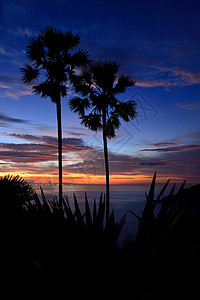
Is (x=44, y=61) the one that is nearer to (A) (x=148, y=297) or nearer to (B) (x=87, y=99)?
(B) (x=87, y=99)

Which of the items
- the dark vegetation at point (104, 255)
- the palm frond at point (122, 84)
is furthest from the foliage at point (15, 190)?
the palm frond at point (122, 84)

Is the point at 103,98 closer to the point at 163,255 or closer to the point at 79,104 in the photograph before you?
the point at 79,104

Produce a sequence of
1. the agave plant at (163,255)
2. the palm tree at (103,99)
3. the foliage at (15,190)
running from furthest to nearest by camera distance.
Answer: the palm tree at (103,99) → the foliage at (15,190) → the agave plant at (163,255)

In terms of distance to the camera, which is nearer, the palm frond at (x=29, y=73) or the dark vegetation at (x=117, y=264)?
the dark vegetation at (x=117, y=264)

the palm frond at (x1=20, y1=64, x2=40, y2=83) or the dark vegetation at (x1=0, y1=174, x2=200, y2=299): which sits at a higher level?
the palm frond at (x1=20, y1=64, x2=40, y2=83)

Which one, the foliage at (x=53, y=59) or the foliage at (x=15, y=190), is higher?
the foliage at (x=53, y=59)

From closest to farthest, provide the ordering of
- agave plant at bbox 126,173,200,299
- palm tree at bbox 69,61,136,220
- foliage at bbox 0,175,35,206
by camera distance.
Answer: agave plant at bbox 126,173,200,299, foliage at bbox 0,175,35,206, palm tree at bbox 69,61,136,220

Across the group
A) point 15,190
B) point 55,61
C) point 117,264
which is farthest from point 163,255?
point 55,61

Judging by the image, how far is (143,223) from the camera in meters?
2.24

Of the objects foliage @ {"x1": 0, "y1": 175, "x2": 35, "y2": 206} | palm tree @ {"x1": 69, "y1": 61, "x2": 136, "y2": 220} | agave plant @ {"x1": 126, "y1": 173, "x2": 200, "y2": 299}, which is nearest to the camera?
agave plant @ {"x1": 126, "y1": 173, "x2": 200, "y2": 299}

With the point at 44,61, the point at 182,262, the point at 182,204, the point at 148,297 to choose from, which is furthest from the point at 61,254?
the point at 44,61

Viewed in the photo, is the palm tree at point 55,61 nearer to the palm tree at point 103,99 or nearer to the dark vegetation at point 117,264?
the palm tree at point 103,99

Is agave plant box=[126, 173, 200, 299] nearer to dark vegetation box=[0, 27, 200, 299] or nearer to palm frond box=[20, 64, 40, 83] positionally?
dark vegetation box=[0, 27, 200, 299]

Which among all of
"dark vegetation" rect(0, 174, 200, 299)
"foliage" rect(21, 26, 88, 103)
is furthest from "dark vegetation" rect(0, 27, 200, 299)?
"foliage" rect(21, 26, 88, 103)
